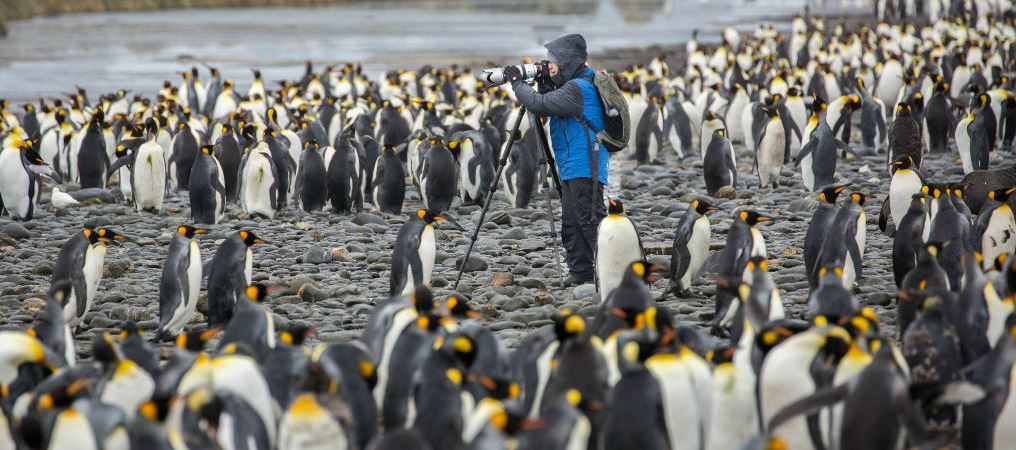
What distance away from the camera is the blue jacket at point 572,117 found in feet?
19.8

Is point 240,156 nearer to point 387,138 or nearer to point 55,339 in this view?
point 387,138

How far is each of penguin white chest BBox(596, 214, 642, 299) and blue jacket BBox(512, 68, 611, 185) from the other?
0.32 m

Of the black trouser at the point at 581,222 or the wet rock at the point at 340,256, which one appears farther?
the wet rock at the point at 340,256

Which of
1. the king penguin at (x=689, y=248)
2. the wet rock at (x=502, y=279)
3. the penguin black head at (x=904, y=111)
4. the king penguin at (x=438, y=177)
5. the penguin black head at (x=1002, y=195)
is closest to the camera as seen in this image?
the penguin black head at (x=1002, y=195)

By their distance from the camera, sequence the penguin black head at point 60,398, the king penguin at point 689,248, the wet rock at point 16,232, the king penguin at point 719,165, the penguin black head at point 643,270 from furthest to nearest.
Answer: the king penguin at point 719,165 < the wet rock at point 16,232 < the king penguin at point 689,248 < the penguin black head at point 643,270 < the penguin black head at point 60,398

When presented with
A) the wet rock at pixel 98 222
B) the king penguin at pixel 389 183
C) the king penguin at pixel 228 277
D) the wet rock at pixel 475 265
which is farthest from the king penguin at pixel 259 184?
the king penguin at pixel 228 277

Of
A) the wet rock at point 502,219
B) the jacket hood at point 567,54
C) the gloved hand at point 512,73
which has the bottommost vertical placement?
the wet rock at point 502,219

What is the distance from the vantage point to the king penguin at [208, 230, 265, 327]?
19.1ft

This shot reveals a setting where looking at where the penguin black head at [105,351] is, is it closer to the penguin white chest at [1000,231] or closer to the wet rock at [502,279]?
the wet rock at [502,279]

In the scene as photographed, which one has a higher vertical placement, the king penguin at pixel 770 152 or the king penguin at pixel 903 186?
the king penguin at pixel 770 152

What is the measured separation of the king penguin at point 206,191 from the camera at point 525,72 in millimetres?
3384

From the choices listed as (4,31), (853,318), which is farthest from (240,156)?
(4,31)

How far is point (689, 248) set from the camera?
632 cm

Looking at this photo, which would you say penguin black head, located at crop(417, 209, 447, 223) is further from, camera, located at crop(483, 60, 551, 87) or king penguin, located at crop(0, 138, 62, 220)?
king penguin, located at crop(0, 138, 62, 220)
